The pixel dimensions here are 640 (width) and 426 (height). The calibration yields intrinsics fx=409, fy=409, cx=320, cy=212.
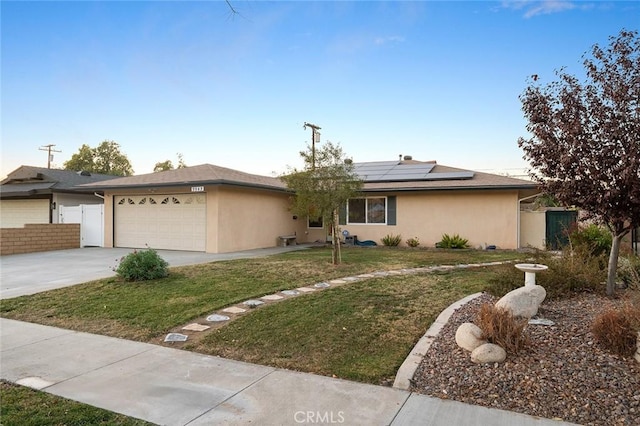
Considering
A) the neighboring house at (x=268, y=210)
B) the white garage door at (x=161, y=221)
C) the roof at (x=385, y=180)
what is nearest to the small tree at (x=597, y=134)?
the roof at (x=385, y=180)

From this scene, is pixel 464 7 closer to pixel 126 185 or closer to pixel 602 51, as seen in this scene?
pixel 602 51

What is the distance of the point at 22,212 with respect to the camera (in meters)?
20.6

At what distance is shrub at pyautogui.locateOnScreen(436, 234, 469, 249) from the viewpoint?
16.2 meters

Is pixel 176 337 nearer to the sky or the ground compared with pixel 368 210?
nearer to the ground

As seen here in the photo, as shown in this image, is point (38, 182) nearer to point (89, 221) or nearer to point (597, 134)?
point (89, 221)

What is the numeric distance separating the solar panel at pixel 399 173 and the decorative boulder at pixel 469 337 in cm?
1378

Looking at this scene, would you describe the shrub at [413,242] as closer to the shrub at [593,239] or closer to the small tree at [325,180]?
the small tree at [325,180]

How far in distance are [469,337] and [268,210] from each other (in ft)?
44.6

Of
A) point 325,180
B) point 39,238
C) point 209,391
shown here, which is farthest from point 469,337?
point 39,238

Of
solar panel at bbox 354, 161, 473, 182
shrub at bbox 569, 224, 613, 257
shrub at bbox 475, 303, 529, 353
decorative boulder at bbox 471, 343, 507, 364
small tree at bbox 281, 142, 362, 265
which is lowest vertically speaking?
decorative boulder at bbox 471, 343, 507, 364

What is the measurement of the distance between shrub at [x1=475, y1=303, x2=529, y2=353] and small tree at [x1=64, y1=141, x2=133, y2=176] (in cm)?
4708

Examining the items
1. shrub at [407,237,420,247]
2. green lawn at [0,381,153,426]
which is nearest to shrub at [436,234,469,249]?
shrub at [407,237,420,247]

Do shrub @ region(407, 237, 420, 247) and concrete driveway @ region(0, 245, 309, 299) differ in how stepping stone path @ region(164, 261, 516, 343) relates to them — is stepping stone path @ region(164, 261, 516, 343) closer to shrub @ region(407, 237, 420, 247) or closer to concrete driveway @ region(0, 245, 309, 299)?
concrete driveway @ region(0, 245, 309, 299)

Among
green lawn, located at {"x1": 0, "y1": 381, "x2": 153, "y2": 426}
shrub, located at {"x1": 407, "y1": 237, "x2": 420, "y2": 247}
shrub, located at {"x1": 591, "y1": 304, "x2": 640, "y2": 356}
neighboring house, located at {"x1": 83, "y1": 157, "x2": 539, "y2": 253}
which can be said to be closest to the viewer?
green lawn, located at {"x1": 0, "y1": 381, "x2": 153, "y2": 426}
